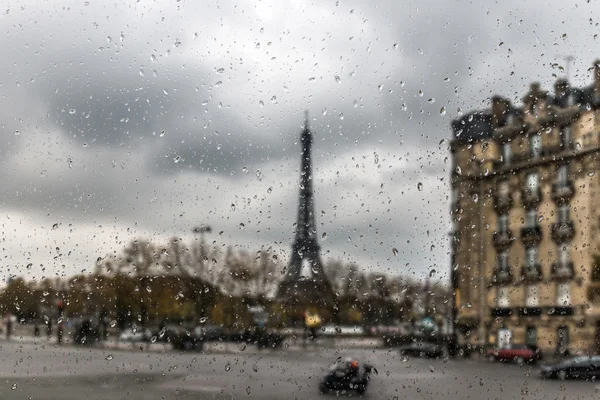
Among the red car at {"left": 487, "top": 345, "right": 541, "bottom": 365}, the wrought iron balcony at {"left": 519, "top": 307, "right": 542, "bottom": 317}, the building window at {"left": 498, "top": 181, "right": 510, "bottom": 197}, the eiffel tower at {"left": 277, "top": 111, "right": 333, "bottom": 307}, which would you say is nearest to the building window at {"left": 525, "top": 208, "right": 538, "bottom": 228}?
the building window at {"left": 498, "top": 181, "right": 510, "bottom": 197}

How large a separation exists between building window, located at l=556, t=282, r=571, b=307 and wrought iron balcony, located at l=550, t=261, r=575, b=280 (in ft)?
0.08

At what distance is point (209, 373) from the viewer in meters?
2.86

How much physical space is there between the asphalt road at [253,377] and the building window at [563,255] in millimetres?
441

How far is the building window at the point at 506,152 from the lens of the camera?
8.69 feet

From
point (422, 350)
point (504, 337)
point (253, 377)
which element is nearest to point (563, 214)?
point (504, 337)

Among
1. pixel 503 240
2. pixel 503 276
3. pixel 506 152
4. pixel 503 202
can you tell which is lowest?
pixel 503 276

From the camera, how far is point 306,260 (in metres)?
2.61

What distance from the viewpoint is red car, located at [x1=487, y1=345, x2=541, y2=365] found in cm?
257

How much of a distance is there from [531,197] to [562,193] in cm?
11

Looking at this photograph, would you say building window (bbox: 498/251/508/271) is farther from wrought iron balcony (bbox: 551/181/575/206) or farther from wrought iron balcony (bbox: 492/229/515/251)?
wrought iron balcony (bbox: 551/181/575/206)

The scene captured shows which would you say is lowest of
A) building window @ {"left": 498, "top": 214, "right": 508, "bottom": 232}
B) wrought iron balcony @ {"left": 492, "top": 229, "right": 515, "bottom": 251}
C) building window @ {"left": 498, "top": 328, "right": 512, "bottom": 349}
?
building window @ {"left": 498, "top": 328, "right": 512, "bottom": 349}

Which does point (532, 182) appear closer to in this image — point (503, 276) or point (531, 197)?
point (531, 197)

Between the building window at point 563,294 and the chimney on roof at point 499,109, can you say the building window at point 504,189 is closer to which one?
the chimney on roof at point 499,109

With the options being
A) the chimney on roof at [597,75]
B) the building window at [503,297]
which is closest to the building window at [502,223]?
the building window at [503,297]
